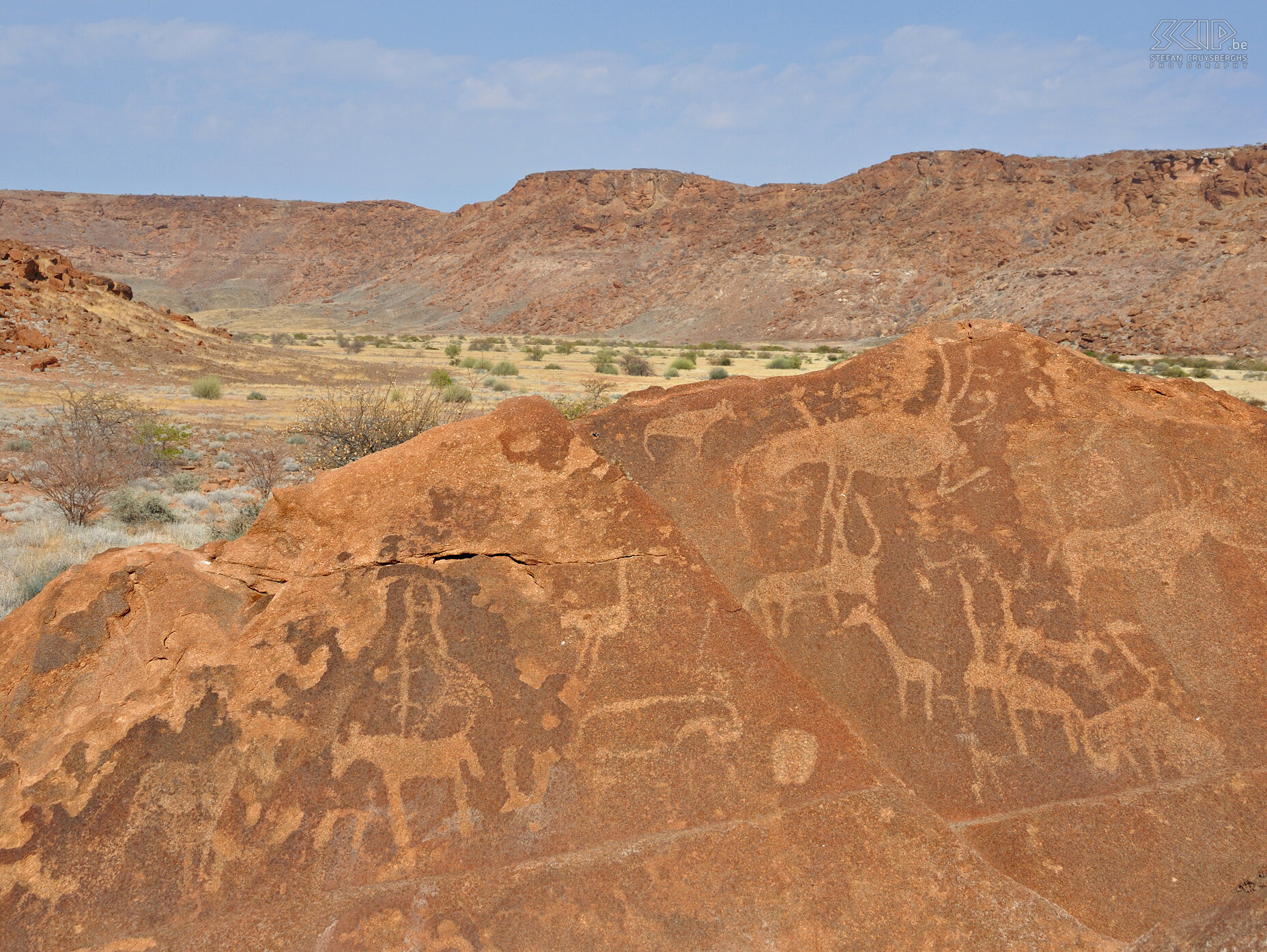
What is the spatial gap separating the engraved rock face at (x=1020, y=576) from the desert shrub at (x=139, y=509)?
7.05 metres

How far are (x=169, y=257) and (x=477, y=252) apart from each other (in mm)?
32955

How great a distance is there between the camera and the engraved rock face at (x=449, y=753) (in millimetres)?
2066

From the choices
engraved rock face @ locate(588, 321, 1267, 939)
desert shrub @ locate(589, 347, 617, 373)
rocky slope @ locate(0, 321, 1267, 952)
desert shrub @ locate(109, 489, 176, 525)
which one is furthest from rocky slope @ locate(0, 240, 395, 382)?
engraved rock face @ locate(588, 321, 1267, 939)

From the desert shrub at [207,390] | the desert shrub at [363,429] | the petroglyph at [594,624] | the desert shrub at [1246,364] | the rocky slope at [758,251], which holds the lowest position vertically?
the desert shrub at [1246,364]

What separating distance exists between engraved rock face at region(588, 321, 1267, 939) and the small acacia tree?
7727mm

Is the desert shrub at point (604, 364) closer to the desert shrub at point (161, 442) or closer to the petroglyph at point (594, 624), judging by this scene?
the desert shrub at point (161, 442)

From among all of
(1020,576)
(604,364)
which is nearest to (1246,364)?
(604,364)

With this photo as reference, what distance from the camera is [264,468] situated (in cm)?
1119

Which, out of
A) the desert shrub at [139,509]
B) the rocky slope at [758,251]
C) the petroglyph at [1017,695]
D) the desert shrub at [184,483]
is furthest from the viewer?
the rocky slope at [758,251]

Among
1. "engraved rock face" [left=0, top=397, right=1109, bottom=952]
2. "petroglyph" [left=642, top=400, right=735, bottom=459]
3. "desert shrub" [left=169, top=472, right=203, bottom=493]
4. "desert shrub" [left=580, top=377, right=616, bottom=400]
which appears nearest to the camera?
"engraved rock face" [left=0, top=397, right=1109, bottom=952]

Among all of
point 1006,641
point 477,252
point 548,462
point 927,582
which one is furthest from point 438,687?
point 477,252

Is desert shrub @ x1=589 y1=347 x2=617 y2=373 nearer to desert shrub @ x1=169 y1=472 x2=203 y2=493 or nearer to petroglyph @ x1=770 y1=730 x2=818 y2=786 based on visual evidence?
desert shrub @ x1=169 y1=472 x2=203 y2=493

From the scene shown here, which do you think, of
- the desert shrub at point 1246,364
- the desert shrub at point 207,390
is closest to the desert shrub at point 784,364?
the desert shrub at point 1246,364

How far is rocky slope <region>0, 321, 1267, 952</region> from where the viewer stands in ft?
6.89
